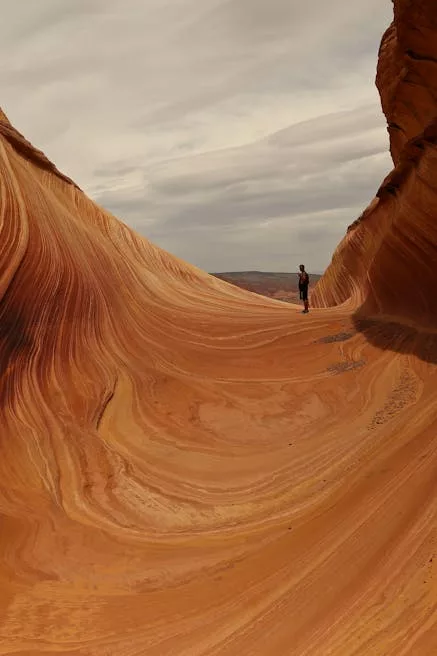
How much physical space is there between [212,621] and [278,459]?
9.82 ft

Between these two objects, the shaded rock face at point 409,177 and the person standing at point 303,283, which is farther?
the person standing at point 303,283

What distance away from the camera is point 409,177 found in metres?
11.1

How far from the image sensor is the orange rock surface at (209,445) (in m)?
4.45

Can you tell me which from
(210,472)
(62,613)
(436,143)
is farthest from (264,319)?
(62,613)

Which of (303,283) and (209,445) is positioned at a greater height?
(303,283)

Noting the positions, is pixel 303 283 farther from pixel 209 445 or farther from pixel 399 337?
pixel 209 445

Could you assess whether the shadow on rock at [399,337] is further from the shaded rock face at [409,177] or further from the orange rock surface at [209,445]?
the shaded rock face at [409,177]

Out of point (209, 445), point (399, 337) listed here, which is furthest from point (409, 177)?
point (209, 445)

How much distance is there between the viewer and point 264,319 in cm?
1264

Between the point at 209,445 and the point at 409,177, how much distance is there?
6.68 meters

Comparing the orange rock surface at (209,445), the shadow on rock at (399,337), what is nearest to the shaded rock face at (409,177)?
the orange rock surface at (209,445)

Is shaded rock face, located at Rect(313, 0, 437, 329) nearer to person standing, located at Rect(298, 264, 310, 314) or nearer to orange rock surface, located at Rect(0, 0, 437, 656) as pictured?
orange rock surface, located at Rect(0, 0, 437, 656)

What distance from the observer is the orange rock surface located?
445 cm

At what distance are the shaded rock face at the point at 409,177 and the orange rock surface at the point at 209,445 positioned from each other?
0.19ft
